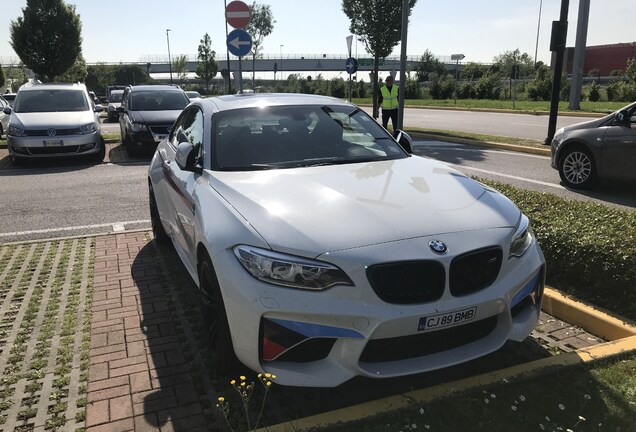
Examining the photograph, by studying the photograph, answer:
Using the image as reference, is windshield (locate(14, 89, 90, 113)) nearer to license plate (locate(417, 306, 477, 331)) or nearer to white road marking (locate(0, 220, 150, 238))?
white road marking (locate(0, 220, 150, 238))

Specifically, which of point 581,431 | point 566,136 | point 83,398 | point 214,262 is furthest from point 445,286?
point 566,136

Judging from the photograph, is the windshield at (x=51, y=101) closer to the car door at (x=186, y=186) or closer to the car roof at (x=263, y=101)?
the car door at (x=186, y=186)

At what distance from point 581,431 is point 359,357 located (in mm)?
1130

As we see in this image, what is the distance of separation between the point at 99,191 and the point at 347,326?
24.5 ft

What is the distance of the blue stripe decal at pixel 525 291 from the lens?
2.93 m

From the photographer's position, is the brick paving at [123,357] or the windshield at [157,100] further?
the windshield at [157,100]

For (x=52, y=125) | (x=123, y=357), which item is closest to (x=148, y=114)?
(x=52, y=125)

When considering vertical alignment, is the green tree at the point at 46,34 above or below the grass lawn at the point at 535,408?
above

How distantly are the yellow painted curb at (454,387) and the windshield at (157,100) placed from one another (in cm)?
1205

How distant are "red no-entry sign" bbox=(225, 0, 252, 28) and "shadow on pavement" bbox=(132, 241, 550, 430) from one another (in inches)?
308

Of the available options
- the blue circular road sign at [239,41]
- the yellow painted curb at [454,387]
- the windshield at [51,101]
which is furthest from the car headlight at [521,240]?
the windshield at [51,101]

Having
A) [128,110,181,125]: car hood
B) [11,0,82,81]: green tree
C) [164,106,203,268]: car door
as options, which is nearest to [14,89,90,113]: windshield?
[128,110,181,125]: car hood

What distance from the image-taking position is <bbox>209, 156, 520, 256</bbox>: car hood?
2.73m

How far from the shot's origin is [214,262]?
292cm
